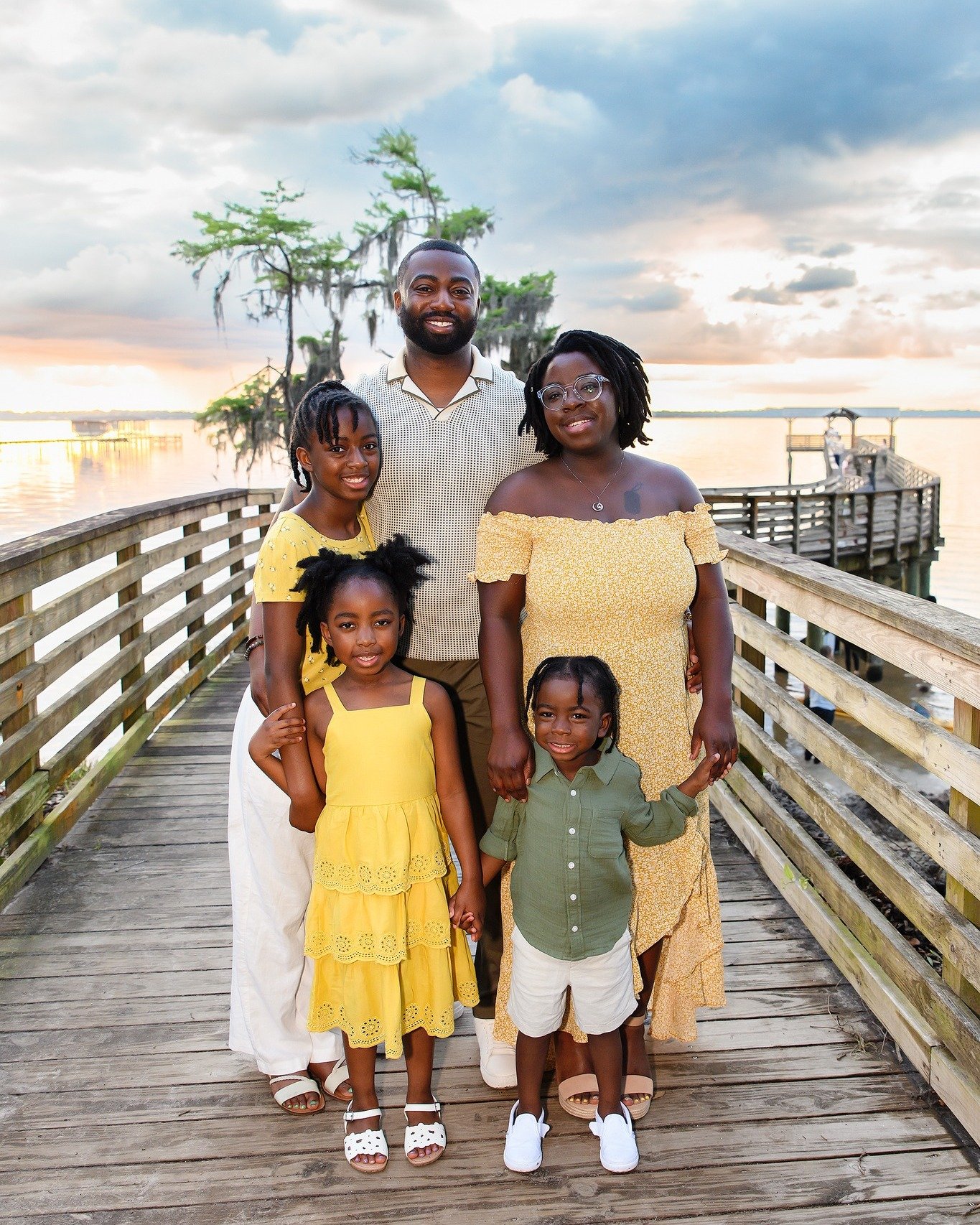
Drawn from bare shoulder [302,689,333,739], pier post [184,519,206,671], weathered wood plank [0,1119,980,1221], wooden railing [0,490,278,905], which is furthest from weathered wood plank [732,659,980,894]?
pier post [184,519,206,671]

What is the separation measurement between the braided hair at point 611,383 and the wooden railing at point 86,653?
83.0 inches

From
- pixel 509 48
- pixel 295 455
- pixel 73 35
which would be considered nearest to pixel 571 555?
pixel 295 455

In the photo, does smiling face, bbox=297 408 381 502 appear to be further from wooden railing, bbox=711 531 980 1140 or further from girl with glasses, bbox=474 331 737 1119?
wooden railing, bbox=711 531 980 1140

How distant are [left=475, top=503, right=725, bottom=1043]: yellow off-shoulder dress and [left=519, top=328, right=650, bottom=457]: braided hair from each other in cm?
25

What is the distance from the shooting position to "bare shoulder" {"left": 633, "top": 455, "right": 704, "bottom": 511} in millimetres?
→ 2227

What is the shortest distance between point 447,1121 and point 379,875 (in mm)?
652

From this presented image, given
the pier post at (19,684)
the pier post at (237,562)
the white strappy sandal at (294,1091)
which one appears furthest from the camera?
the pier post at (237,562)

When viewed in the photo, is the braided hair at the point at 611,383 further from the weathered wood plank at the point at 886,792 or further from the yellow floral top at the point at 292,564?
the weathered wood plank at the point at 886,792

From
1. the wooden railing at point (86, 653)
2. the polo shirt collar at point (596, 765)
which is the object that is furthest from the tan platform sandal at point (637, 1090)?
the wooden railing at point (86, 653)

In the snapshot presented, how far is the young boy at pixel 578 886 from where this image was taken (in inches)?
80.7

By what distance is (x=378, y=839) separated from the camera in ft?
6.82

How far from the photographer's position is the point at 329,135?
1001 inches

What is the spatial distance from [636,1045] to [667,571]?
1.12 metres

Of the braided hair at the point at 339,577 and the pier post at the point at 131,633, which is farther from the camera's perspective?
the pier post at the point at 131,633
